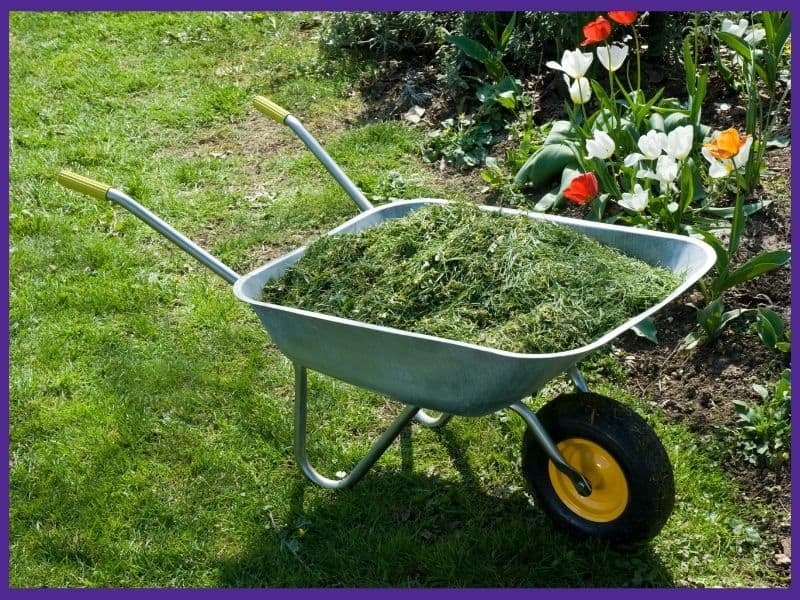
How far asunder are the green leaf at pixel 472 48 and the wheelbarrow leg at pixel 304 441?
7.41 ft

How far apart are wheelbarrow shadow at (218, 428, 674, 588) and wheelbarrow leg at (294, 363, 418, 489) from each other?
0.10m

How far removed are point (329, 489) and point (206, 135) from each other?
271 centimetres

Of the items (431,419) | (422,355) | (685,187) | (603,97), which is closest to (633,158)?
(685,187)

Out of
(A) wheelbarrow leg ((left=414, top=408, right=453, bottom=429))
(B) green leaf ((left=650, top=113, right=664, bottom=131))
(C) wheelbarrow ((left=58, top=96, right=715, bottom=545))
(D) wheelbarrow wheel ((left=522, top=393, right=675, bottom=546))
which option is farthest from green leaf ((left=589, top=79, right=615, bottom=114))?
(D) wheelbarrow wheel ((left=522, top=393, right=675, bottom=546))

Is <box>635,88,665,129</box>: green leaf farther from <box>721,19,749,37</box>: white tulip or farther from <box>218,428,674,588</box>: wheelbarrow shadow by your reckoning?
<box>218,428,674,588</box>: wheelbarrow shadow

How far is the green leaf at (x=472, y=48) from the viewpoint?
4.35 metres

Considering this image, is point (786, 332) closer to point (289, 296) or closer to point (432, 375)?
point (432, 375)

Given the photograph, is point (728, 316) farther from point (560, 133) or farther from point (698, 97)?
point (560, 133)

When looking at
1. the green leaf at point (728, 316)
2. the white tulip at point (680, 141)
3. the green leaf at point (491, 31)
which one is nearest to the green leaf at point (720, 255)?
the green leaf at point (728, 316)

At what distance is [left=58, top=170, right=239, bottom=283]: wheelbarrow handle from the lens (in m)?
2.57

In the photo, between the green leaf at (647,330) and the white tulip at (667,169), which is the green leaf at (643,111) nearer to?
the white tulip at (667,169)

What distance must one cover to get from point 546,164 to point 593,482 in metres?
1.75

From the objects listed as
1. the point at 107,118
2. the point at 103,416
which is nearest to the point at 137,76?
the point at 107,118

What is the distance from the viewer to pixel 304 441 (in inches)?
105
